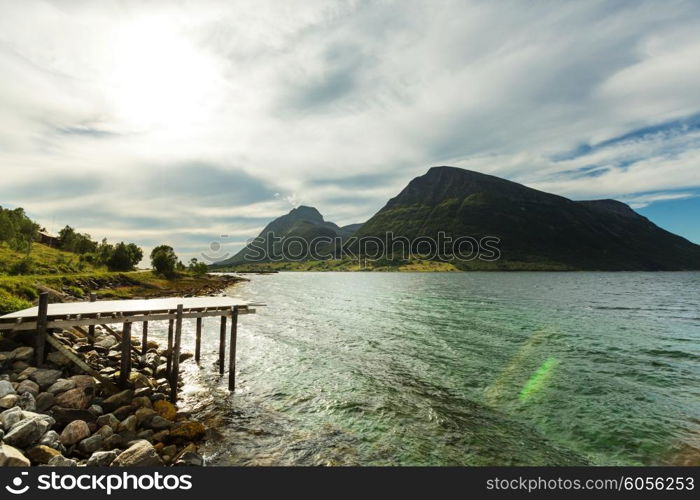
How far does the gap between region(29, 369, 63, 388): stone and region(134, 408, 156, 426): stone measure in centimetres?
438

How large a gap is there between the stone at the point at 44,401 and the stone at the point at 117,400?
1974mm

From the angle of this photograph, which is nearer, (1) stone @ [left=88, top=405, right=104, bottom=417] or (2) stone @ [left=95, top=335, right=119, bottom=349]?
(1) stone @ [left=88, top=405, right=104, bottom=417]

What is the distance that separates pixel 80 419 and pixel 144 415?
2.30 metres

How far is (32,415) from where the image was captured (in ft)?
40.9

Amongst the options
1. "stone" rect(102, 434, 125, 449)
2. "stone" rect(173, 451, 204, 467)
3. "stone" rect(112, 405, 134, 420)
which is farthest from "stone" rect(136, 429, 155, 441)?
"stone" rect(173, 451, 204, 467)

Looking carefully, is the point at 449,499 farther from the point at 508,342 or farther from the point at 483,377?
the point at 508,342

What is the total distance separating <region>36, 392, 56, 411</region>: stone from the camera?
13962mm

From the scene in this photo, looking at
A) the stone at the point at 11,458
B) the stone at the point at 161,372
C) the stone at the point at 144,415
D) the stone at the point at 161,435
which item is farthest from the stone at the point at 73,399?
the stone at the point at 161,372

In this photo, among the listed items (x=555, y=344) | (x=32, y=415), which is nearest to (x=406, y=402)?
(x=32, y=415)

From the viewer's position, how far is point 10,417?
39.4 feet

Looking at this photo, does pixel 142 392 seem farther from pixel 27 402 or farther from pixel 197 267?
pixel 197 267

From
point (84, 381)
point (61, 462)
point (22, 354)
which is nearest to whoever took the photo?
point (61, 462)

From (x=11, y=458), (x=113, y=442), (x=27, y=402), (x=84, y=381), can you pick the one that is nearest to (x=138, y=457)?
(x=113, y=442)

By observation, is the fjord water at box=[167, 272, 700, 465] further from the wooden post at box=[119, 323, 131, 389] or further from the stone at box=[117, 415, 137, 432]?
the wooden post at box=[119, 323, 131, 389]
